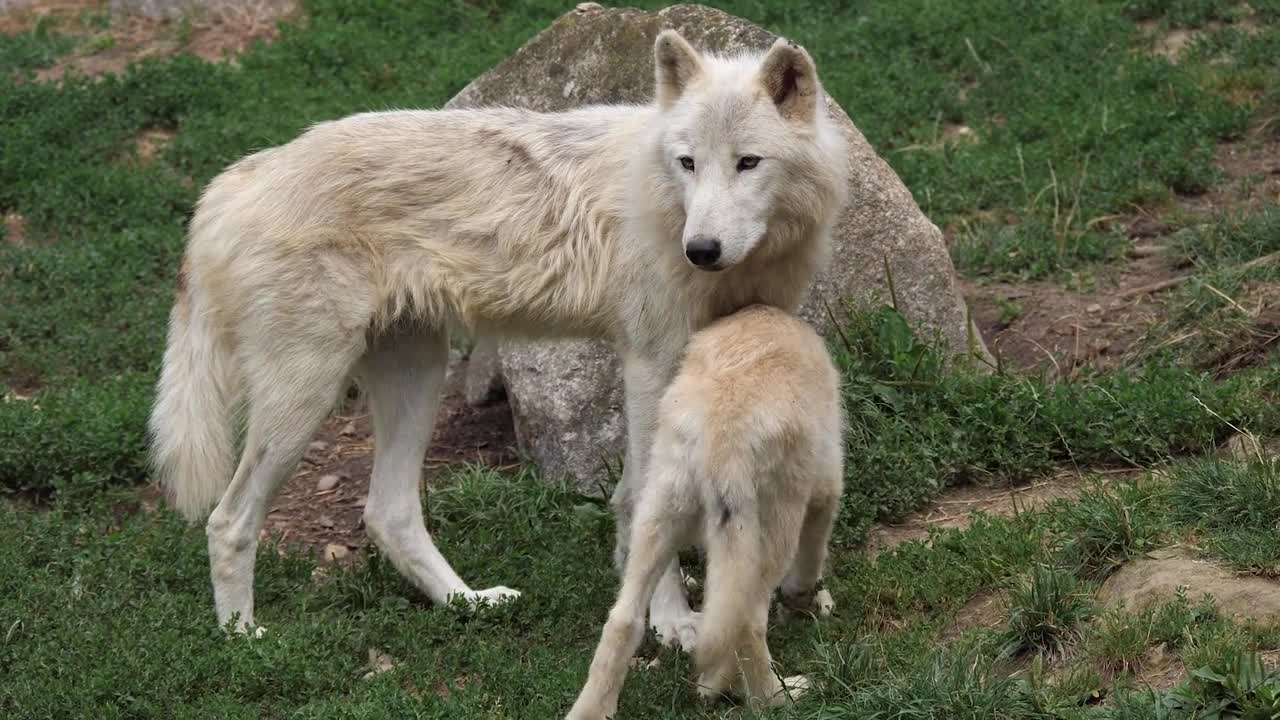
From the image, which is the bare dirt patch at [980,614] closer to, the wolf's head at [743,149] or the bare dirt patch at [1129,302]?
the wolf's head at [743,149]

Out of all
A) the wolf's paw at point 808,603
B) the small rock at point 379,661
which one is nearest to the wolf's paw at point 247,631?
the small rock at point 379,661

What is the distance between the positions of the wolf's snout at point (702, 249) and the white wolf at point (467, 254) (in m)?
0.29

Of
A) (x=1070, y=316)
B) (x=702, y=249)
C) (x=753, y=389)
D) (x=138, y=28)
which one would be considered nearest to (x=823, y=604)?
(x=753, y=389)

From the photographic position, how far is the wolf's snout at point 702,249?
503 cm

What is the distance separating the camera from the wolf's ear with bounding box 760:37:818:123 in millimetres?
5324

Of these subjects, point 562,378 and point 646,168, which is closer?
point 646,168

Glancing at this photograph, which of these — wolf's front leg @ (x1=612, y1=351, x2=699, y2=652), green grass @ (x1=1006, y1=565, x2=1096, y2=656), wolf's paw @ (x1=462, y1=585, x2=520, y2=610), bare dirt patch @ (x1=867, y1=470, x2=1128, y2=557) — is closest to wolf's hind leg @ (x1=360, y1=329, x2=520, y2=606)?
wolf's paw @ (x1=462, y1=585, x2=520, y2=610)

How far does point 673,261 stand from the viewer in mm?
5500

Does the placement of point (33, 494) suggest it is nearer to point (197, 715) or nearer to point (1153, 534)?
point (197, 715)

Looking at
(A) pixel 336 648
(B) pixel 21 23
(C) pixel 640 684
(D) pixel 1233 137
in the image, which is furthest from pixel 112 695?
(B) pixel 21 23

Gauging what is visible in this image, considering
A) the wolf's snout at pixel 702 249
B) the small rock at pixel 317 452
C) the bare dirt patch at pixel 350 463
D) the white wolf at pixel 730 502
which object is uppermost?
the wolf's snout at pixel 702 249

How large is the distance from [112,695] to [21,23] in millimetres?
9122

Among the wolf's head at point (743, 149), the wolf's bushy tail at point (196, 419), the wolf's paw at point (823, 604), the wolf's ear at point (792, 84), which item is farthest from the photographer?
the wolf's bushy tail at point (196, 419)

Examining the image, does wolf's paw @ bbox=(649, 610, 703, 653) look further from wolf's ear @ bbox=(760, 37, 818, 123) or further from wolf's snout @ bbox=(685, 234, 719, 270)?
wolf's ear @ bbox=(760, 37, 818, 123)
